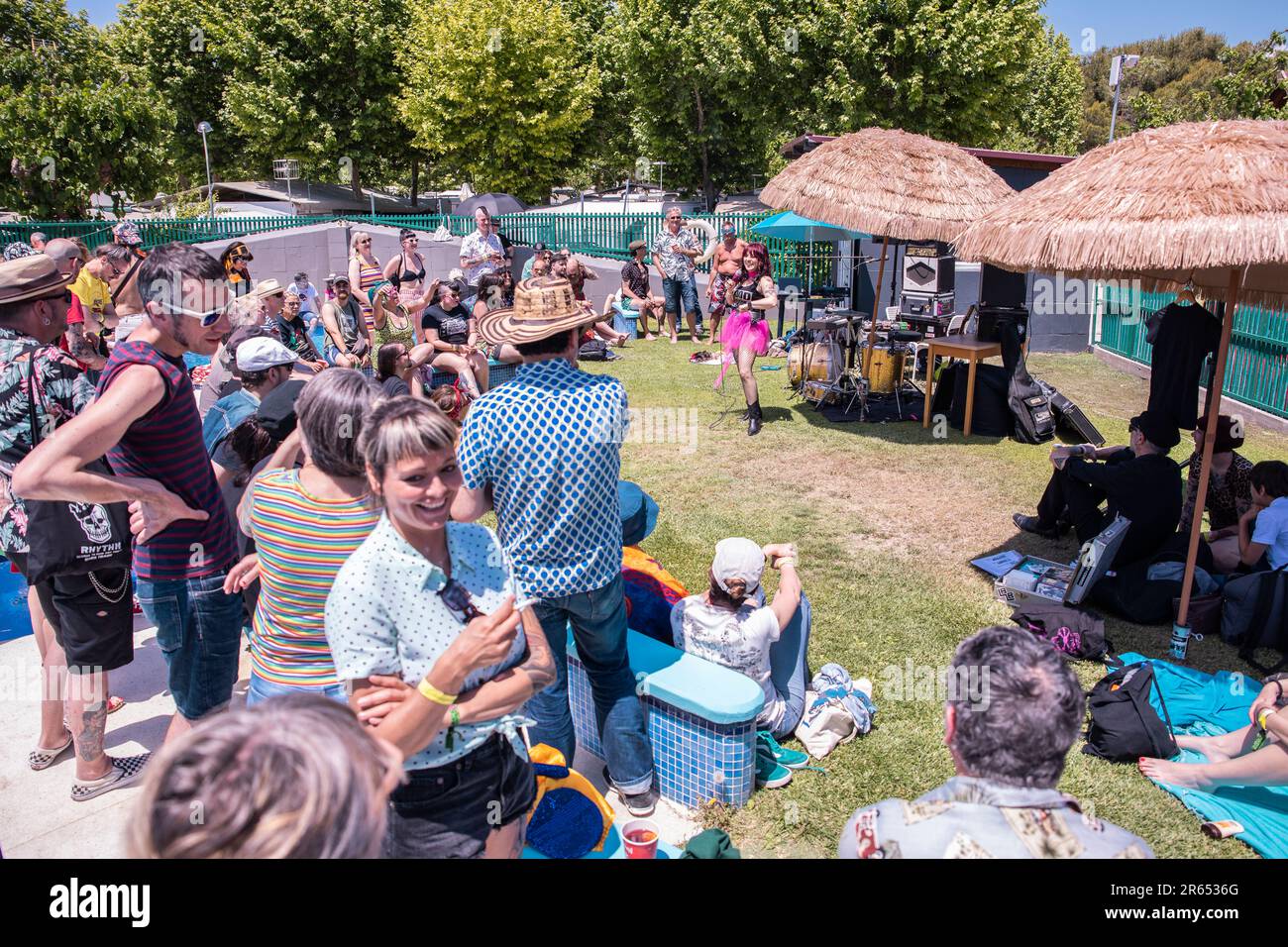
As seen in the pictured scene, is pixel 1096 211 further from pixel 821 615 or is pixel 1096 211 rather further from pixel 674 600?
pixel 674 600

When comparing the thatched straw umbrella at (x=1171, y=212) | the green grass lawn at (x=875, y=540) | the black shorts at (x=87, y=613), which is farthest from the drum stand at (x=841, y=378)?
the black shorts at (x=87, y=613)

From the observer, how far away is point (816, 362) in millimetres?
10953

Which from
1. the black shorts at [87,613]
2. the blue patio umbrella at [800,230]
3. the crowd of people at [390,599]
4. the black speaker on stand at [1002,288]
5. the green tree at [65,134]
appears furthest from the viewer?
the green tree at [65,134]

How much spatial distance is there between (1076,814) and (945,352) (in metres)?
8.18

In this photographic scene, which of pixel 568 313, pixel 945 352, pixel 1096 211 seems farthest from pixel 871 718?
pixel 945 352

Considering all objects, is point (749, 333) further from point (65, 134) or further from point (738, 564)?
point (65, 134)

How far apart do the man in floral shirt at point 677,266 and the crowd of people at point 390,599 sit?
9.89m

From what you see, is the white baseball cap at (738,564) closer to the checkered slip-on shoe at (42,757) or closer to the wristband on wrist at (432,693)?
the wristband on wrist at (432,693)

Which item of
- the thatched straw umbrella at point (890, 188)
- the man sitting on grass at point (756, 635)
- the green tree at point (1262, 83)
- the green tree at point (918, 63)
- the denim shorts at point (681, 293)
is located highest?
the green tree at point (918, 63)

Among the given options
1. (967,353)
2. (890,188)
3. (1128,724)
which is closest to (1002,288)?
(967,353)

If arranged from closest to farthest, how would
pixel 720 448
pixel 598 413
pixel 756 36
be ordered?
1. pixel 598 413
2. pixel 720 448
3. pixel 756 36

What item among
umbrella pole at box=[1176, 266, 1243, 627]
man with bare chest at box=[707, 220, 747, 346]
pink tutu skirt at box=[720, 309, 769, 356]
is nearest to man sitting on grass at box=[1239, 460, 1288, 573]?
umbrella pole at box=[1176, 266, 1243, 627]

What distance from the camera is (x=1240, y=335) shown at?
10.5 metres

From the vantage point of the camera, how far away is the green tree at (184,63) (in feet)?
120
